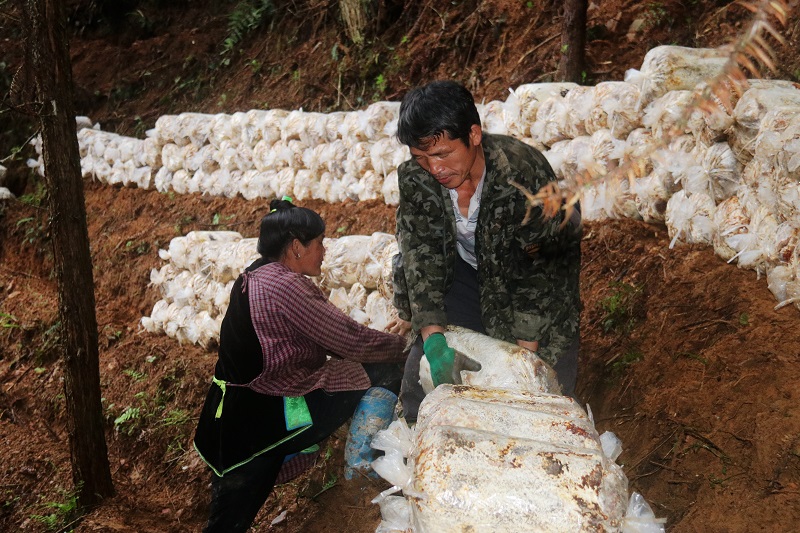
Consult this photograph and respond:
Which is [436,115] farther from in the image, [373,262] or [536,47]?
[536,47]

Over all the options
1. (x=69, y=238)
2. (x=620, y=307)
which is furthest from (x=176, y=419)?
(x=620, y=307)

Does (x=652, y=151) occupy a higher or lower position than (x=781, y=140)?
higher

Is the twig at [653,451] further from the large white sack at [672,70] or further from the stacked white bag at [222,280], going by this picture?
the large white sack at [672,70]

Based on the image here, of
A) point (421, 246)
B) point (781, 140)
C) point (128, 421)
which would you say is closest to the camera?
point (421, 246)

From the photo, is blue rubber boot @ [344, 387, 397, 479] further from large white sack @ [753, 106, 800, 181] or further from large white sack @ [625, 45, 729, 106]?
large white sack @ [625, 45, 729, 106]

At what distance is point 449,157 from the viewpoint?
234 centimetres

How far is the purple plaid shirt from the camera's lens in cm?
308

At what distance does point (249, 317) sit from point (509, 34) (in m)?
4.76

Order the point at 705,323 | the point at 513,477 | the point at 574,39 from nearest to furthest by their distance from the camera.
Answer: the point at 513,477
the point at 705,323
the point at 574,39

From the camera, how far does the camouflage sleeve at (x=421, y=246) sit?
2629 millimetres

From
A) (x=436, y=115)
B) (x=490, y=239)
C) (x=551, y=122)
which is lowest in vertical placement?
(x=551, y=122)

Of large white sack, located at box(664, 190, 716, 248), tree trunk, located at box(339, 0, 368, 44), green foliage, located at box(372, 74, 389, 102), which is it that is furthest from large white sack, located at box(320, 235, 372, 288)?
tree trunk, located at box(339, 0, 368, 44)

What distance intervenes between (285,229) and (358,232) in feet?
7.69

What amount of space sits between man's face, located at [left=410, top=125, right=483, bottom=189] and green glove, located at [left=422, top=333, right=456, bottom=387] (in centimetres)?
57
